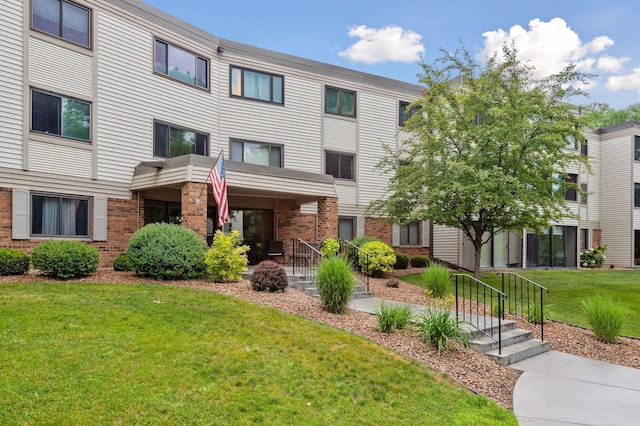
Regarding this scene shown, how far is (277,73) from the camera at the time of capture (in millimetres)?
18422

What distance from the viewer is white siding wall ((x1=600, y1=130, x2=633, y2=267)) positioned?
87.1 feet

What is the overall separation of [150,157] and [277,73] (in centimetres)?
630

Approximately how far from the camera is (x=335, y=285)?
850 cm

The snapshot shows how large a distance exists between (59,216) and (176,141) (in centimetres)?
450

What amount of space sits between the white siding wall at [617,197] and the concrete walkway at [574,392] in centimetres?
2276

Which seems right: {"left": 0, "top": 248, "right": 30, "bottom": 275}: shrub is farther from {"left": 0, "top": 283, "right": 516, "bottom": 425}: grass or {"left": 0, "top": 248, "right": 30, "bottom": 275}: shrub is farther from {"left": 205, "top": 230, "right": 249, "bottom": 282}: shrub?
{"left": 205, "top": 230, "right": 249, "bottom": 282}: shrub

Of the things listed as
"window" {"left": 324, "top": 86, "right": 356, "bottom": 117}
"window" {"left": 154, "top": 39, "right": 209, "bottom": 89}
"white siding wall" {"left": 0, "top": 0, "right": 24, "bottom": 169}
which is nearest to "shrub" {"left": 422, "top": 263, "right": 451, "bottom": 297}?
"window" {"left": 324, "top": 86, "right": 356, "bottom": 117}

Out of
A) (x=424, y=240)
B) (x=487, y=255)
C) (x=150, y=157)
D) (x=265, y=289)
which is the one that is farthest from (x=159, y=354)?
(x=487, y=255)

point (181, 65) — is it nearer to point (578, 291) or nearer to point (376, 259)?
point (376, 259)

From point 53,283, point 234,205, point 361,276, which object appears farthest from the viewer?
point 234,205

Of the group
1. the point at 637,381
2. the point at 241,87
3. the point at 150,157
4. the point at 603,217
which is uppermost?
the point at 241,87

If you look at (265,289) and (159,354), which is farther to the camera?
(265,289)

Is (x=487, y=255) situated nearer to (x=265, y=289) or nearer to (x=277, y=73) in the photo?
(x=277, y=73)

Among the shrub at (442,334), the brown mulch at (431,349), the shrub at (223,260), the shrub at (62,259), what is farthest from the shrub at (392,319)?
the shrub at (62,259)
